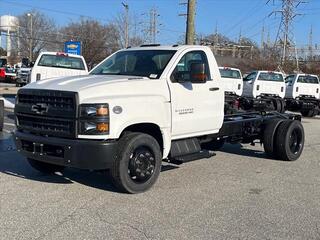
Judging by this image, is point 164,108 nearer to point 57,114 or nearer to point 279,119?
point 57,114

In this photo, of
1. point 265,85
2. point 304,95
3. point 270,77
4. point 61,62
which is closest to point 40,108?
point 61,62

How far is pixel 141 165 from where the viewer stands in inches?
264

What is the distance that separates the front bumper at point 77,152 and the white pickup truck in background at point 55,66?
1077 cm

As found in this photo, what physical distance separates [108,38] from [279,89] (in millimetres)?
→ 48512

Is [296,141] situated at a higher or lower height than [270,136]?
lower

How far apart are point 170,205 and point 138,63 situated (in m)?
2.48

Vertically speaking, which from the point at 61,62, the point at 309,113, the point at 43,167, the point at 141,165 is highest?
the point at 61,62

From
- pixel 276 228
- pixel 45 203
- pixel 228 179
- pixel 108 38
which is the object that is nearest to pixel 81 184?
pixel 45 203

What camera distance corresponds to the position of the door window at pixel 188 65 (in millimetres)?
7398

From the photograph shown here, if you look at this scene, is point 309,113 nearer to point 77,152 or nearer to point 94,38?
point 77,152

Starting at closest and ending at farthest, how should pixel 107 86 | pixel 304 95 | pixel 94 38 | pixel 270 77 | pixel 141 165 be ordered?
pixel 107 86 → pixel 141 165 → pixel 270 77 → pixel 304 95 → pixel 94 38

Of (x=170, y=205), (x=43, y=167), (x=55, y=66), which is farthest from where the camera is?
(x=55, y=66)

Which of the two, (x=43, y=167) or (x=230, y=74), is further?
(x=230, y=74)

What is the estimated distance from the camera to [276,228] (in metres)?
5.47
